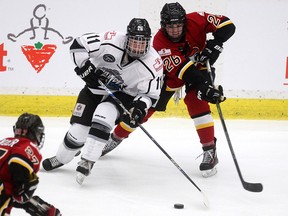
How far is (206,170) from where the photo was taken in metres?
3.94

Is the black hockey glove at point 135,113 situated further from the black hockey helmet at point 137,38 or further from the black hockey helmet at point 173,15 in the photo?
the black hockey helmet at point 173,15

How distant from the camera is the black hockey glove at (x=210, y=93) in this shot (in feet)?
12.4

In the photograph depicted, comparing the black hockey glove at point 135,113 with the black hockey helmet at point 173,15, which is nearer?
the black hockey glove at point 135,113

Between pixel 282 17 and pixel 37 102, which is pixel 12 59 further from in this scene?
pixel 282 17

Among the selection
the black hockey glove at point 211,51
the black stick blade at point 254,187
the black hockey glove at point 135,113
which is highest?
the black hockey glove at point 211,51

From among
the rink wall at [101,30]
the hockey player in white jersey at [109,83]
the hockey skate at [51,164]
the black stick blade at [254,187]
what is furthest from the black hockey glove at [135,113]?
the rink wall at [101,30]

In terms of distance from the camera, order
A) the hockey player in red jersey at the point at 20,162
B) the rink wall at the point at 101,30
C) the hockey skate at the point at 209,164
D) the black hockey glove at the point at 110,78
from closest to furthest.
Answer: the hockey player in red jersey at the point at 20,162 < the black hockey glove at the point at 110,78 < the hockey skate at the point at 209,164 < the rink wall at the point at 101,30

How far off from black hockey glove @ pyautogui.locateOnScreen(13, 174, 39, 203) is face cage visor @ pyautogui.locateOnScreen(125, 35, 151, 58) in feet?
4.45

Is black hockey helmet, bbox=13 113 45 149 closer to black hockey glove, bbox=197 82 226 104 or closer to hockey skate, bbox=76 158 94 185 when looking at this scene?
hockey skate, bbox=76 158 94 185

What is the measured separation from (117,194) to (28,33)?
2.70 meters

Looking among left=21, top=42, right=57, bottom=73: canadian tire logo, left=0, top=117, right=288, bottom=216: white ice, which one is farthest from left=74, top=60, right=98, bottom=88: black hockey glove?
left=21, top=42, right=57, bottom=73: canadian tire logo

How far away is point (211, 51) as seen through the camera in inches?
156

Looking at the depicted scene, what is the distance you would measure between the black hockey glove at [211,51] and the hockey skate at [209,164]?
57cm

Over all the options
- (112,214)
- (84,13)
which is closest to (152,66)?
(112,214)
